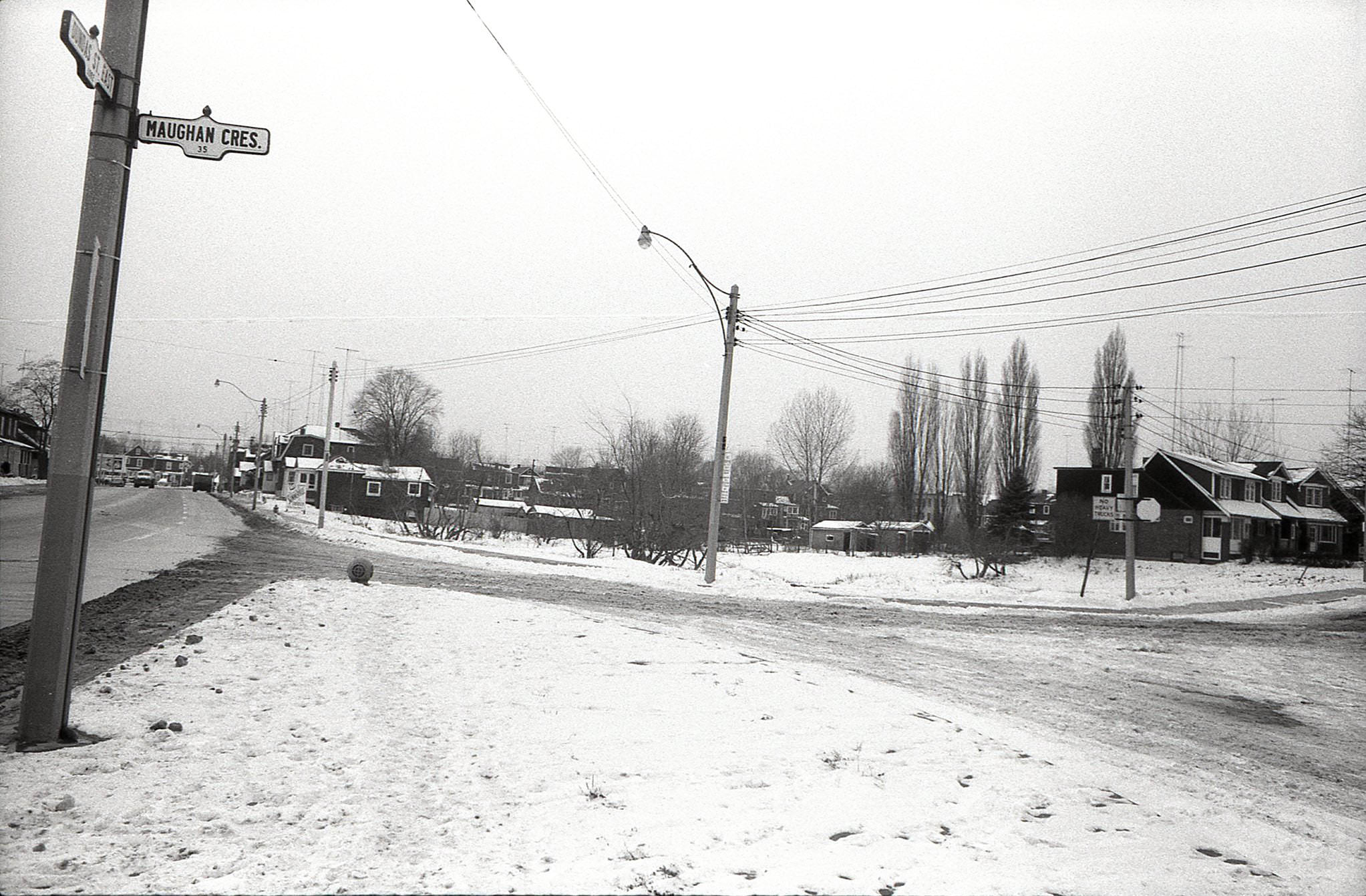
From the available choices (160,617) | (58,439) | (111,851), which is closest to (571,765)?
(111,851)

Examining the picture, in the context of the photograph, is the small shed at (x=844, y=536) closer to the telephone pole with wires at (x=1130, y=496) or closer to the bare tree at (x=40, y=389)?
the telephone pole with wires at (x=1130, y=496)

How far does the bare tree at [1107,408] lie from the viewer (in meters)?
50.2

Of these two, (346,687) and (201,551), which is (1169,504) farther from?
(346,687)

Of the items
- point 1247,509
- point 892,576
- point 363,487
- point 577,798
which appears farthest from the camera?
point 363,487

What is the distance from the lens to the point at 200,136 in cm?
540

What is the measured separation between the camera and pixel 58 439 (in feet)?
16.5

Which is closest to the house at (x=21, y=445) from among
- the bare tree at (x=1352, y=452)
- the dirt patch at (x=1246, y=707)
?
the dirt patch at (x=1246, y=707)

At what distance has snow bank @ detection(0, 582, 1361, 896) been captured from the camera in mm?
3773

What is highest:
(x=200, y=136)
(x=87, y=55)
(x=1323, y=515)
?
(x=87, y=55)

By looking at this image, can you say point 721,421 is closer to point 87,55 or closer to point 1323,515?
point 87,55

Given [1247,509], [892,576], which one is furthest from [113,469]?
[1247,509]

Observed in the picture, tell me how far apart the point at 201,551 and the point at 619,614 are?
1332cm

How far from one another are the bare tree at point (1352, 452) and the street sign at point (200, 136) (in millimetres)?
33802

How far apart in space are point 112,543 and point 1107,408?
162 feet
